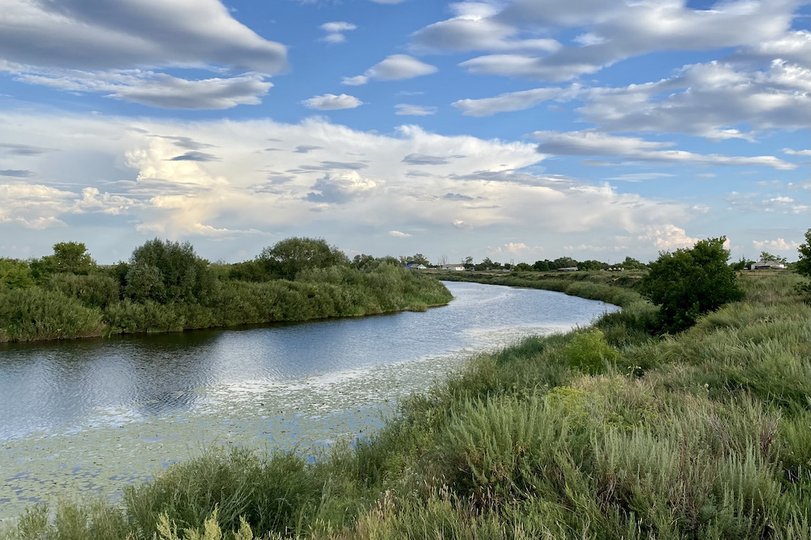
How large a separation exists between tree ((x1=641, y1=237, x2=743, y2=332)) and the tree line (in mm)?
22408

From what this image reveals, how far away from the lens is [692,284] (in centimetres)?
1958

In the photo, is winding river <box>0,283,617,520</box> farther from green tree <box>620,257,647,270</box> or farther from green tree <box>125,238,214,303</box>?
green tree <box>620,257,647,270</box>

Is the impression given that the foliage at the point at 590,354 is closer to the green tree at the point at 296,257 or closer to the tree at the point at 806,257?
the tree at the point at 806,257

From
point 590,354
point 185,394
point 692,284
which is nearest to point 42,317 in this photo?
point 185,394

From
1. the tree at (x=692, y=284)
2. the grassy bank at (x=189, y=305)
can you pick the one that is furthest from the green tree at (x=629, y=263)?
the tree at (x=692, y=284)

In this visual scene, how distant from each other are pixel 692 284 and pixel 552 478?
17801mm

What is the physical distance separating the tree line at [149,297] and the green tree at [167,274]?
52mm

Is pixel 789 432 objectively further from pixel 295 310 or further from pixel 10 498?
pixel 295 310

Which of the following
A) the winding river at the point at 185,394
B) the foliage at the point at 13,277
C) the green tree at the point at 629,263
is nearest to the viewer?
the winding river at the point at 185,394

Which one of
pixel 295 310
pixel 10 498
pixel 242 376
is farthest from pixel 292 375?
pixel 295 310

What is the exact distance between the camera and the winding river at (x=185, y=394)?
9.52 m

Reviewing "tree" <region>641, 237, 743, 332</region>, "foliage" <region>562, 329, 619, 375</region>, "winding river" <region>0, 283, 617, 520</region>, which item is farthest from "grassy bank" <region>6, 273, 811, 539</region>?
"tree" <region>641, 237, 743, 332</region>

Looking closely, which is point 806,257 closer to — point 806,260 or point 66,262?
point 806,260

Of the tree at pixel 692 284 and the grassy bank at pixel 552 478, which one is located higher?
the tree at pixel 692 284
